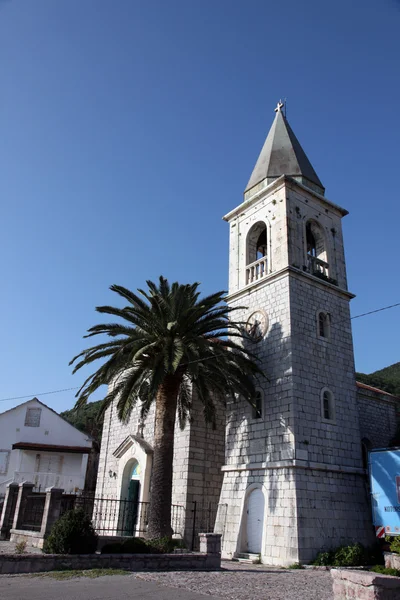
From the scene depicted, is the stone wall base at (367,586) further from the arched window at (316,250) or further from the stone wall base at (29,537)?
the arched window at (316,250)

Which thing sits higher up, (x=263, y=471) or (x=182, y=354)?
(x=182, y=354)

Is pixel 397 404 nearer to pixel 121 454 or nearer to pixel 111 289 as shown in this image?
pixel 121 454

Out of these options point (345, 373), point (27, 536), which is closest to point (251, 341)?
point (345, 373)

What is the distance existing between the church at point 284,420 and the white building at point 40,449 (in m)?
7.63

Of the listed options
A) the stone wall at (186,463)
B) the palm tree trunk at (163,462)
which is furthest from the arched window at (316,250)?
the palm tree trunk at (163,462)

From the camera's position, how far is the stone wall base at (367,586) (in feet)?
22.2

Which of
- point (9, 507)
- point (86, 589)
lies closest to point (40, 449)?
point (9, 507)

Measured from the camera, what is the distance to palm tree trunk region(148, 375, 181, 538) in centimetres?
1507

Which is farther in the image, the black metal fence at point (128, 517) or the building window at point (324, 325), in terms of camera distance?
the building window at point (324, 325)

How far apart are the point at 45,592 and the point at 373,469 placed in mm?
11750

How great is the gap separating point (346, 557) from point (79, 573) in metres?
8.23

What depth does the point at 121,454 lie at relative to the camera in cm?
2208

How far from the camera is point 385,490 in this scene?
15.9m

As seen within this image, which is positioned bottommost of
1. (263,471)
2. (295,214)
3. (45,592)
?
(45,592)
